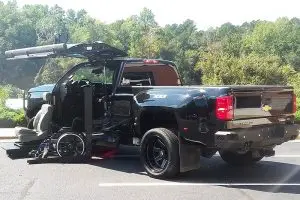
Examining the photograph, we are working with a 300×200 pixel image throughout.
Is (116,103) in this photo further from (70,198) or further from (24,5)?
(24,5)

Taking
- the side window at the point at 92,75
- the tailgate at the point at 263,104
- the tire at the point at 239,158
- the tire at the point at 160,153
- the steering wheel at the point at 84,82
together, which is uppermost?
the side window at the point at 92,75

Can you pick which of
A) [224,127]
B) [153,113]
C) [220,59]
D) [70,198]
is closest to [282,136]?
[224,127]

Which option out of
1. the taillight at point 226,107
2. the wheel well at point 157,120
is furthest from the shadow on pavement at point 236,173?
the taillight at point 226,107

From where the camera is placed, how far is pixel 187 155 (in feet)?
23.4

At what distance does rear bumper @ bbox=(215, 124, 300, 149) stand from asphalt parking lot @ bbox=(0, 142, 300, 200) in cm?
60

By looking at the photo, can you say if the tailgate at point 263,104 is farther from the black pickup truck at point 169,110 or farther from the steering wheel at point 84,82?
the steering wheel at point 84,82

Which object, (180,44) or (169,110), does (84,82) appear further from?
(180,44)

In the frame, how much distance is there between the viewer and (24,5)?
154 m

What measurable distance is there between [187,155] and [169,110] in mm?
733

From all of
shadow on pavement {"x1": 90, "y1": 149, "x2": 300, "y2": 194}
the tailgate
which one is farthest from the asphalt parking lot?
the tailgate

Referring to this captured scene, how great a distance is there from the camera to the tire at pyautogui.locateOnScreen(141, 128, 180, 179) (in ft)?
23.3

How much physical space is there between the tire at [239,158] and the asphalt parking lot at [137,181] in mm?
144

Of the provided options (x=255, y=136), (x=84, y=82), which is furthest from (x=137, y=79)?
(x=255, y=136)

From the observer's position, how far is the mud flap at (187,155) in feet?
23.2
